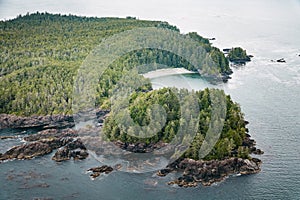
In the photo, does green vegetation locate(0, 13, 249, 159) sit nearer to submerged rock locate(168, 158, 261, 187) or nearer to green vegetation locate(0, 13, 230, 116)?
green vegetation locate(0, 13, 230, 116)

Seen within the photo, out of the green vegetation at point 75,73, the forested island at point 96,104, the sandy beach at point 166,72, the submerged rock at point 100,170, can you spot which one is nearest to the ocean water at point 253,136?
the submerged rock at point 100,170

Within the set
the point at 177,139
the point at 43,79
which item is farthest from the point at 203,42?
the point at 177,139

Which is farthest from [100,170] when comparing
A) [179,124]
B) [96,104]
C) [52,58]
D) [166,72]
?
[166,72]

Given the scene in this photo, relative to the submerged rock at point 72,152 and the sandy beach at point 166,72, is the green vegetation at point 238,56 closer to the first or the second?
the sandy beach at point 166,72

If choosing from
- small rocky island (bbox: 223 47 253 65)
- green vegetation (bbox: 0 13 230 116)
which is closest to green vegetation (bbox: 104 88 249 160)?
green vegetation (bbox: 0 13 230 116)

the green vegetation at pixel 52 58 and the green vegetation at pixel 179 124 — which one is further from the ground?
the green vegetation at pixel 52 58

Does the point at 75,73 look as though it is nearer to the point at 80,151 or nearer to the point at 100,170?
the point at 80,151

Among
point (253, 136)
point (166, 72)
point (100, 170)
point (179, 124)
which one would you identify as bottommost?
point (100, 170)
